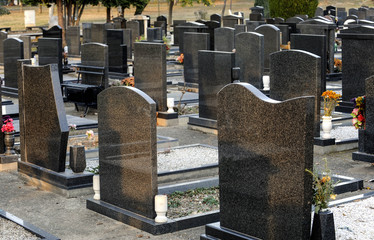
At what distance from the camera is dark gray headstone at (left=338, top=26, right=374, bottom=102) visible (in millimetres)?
15391

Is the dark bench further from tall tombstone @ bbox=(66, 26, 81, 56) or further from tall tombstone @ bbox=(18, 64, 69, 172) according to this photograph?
tall tombstone @ bbox=(66, 26, 81, 56)

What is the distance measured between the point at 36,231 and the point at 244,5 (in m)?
78.3

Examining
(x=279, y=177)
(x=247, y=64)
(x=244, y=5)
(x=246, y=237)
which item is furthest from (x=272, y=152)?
(x=244, y=5)

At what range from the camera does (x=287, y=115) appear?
22.6 feet

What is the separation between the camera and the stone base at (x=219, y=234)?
740 cm

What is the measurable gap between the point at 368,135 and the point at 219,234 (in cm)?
460

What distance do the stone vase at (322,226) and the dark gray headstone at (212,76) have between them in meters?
7.22

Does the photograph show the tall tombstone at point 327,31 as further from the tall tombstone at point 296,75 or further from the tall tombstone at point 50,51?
the tall tombstone at point 296,75

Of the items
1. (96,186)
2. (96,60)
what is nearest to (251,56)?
(96,60)

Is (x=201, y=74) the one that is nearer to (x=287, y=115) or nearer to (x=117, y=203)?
(x=117, y=203)

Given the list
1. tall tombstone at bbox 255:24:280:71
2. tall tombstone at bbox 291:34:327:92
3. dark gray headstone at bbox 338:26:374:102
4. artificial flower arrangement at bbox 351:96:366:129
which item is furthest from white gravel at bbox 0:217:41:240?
tall tombstone at bbox 255:24:280:71

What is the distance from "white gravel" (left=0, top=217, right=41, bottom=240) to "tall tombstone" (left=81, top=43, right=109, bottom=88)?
27.3 ft

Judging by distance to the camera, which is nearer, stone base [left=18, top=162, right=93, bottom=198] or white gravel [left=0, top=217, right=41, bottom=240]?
white gravel [left=0, top=217, right=41, bottom=240]

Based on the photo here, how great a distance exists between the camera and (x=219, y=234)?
25.0 ft
